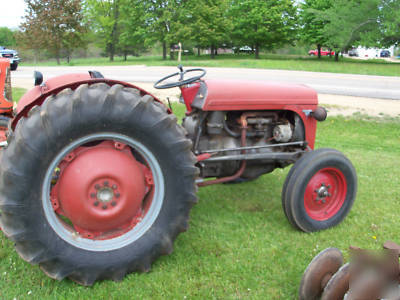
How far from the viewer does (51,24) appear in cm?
3016

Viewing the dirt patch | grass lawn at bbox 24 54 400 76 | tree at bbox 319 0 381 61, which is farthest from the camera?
grass lawn at bbox 24 54 400 76

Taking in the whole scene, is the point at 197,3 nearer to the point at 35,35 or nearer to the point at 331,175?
the point at 35,35

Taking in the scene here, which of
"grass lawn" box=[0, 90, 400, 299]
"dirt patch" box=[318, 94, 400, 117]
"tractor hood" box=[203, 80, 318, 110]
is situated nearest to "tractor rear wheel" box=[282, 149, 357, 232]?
"grass lawn" box=[0, 90, 400, 299]

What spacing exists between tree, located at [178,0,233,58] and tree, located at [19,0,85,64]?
9.85m

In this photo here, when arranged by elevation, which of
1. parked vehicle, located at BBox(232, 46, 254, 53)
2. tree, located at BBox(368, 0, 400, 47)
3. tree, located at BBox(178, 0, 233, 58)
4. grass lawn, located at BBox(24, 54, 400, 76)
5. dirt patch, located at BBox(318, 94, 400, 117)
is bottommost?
dirt patch, located at BBox(318, 94, 400, 117)

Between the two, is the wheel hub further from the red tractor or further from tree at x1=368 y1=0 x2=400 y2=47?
tree at x1=368 y1=0 x2=400 y2=47

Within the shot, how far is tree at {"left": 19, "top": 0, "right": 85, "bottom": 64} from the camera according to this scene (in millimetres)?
30156

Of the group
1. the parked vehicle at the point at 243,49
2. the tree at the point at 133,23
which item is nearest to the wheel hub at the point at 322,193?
the tree at the point at 133,23

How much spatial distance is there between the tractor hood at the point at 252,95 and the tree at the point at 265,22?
32734 mm

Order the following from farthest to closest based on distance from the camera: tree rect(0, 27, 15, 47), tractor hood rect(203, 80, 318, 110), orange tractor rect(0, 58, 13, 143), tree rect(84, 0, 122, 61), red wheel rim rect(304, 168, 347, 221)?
tree rect(0, 27, 15, 47) < tree rect(84, 0, 122, 61) < orange tractor rect(0, 58, 13, 143) < red wheel rim rect(304, 168, 347, 221) < tractor hood rect(203, 80, 318, 110)

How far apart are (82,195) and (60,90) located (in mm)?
733

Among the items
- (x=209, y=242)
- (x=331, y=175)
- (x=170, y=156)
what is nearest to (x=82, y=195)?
(x=170, y=156)

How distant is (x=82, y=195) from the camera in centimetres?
224

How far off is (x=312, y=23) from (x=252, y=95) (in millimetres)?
35251
